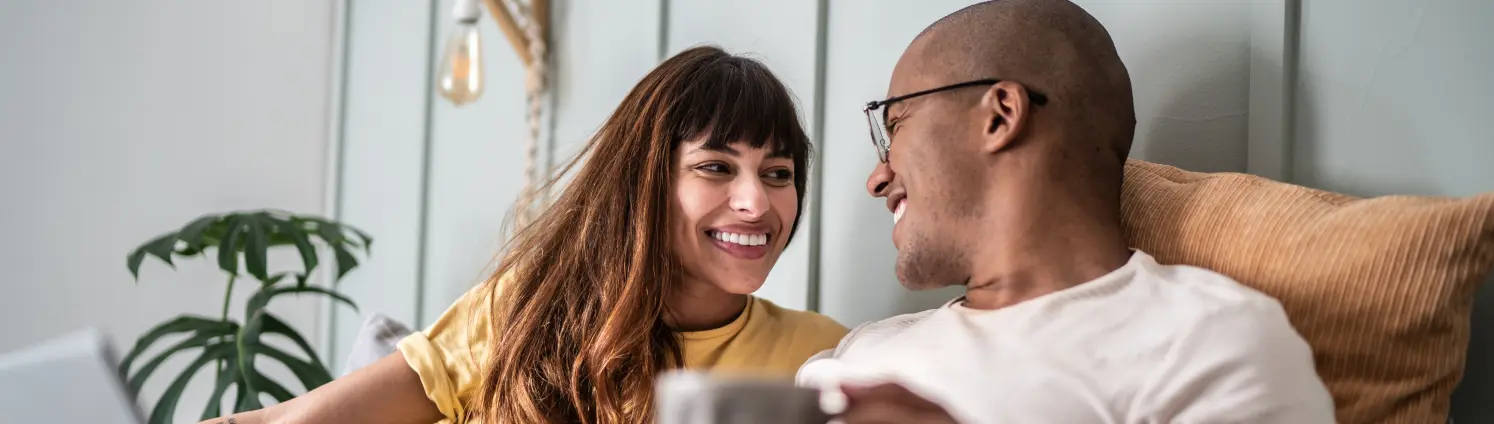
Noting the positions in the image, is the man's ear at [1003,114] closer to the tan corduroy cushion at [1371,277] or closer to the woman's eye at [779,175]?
the tan corduroy cushion at [1371,277]

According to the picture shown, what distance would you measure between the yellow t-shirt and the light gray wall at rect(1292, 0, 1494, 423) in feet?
1.96

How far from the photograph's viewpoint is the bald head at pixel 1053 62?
0.99 metres

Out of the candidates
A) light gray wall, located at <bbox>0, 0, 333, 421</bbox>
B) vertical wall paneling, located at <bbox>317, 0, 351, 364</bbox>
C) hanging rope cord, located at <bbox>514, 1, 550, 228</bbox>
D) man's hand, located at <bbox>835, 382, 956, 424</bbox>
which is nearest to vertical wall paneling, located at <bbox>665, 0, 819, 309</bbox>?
hanging rope cord, located at <bbox>514, 1, 550, 228</bbox>

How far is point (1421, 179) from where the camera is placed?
3.36 ft

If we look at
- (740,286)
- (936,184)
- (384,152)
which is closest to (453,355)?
(740,286)

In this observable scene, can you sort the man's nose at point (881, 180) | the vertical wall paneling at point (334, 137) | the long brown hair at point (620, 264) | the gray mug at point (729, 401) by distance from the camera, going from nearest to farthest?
the gray mug at point (729, 401) → the man's nose at point (881, 180) → the long brown hair at point (620, 264) → the vertical wall paneling at point (334, 137)

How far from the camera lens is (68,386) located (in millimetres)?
1349

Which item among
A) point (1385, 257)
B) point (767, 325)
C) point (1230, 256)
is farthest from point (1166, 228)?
point (767, 325)

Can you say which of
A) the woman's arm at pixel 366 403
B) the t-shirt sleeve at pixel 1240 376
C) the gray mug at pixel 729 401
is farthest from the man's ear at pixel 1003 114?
the woman's arm at pixel 366 403

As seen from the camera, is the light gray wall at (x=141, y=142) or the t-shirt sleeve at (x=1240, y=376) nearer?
the t-shirt sleeve at (x=1240, y=376)

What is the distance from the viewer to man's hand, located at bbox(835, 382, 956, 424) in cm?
82

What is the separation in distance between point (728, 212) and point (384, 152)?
1.79 metres

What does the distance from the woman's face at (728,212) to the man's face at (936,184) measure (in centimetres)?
30

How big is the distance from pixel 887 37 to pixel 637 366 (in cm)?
56
